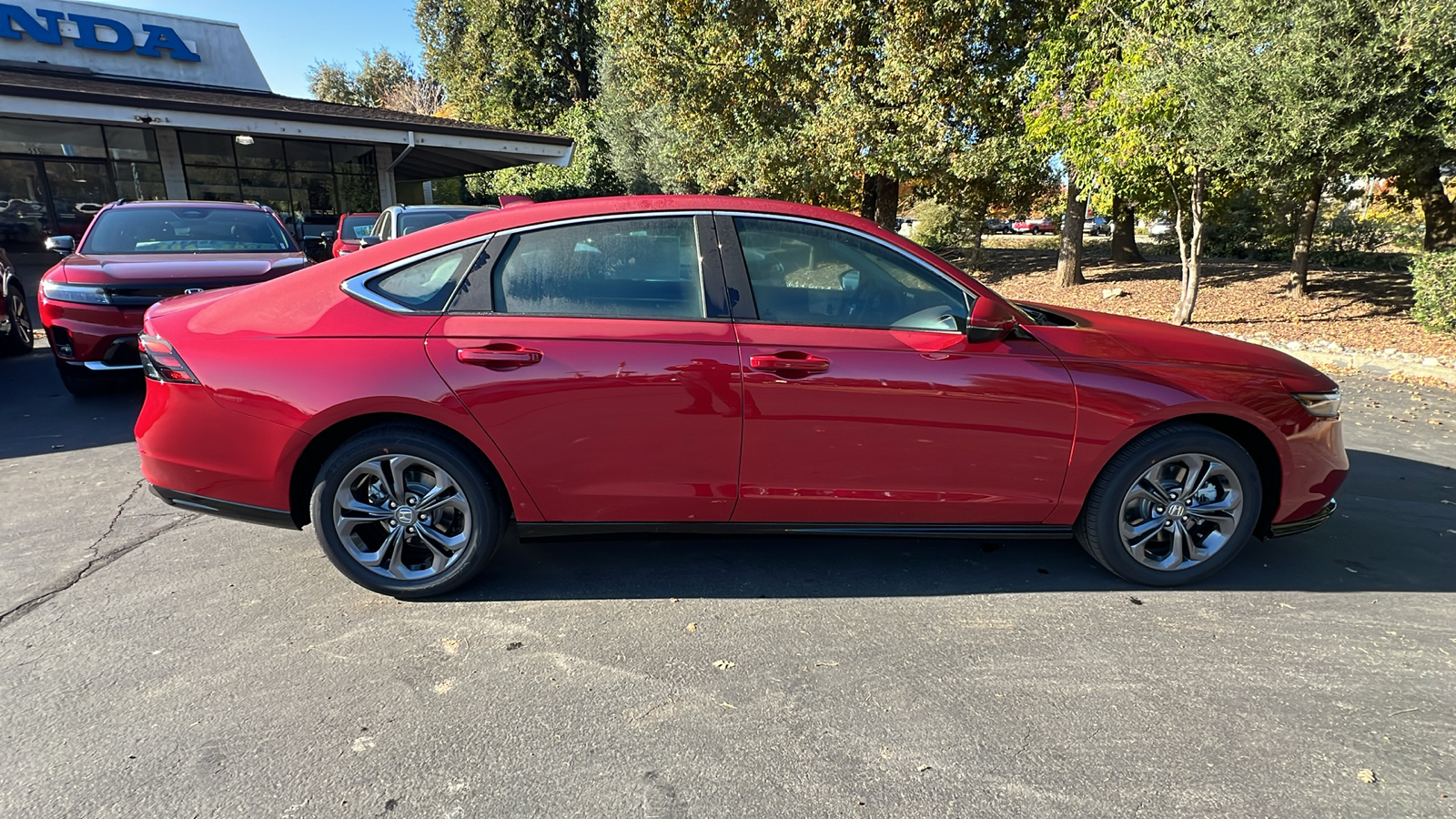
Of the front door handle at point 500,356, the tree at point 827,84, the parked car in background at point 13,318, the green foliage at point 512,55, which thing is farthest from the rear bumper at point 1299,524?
the green foliage at point 512,55

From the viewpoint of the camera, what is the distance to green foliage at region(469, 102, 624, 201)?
102 feet

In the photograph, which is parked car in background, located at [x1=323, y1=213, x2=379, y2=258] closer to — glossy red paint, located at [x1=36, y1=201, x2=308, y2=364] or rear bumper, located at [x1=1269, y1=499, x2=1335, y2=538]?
glossy red paint, located at [x1=36, y1=201, x2=308, y2=364]

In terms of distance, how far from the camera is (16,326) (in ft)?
27.4

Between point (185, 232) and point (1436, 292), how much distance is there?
43.2 feet

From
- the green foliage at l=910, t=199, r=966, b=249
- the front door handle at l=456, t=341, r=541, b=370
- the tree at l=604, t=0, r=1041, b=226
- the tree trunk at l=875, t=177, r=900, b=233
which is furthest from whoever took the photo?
the green foliage at l=910, t=199, r=966, b=249

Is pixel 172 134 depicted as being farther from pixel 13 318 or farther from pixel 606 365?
pixel 606 365

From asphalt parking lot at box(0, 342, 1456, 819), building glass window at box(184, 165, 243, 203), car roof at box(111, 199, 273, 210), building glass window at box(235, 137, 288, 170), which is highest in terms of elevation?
building glass window at box(235, 137, 288, 170)

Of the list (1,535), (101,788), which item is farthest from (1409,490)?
(1,535)

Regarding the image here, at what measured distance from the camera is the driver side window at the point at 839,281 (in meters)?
3.26

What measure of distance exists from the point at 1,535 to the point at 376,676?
8.60ft

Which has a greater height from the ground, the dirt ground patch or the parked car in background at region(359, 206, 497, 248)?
the parked car in background at region(359, 206, 497, 248)

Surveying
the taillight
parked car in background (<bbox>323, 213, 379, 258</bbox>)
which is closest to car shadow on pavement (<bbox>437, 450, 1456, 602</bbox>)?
the taillight

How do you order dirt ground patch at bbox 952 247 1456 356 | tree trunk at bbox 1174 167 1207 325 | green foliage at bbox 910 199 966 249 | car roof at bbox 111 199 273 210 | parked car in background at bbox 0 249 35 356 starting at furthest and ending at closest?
green foliage at bbox 910 199 966 249, tree trunk at bbox 1174 167 1207 325, dirt ground patch at bbox 952 247 1456 356, parked car in background at bbox 0 249 35 356, car roof at bbox 111 199 273 210

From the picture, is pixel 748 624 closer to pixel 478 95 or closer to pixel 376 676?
pixel 376 676
